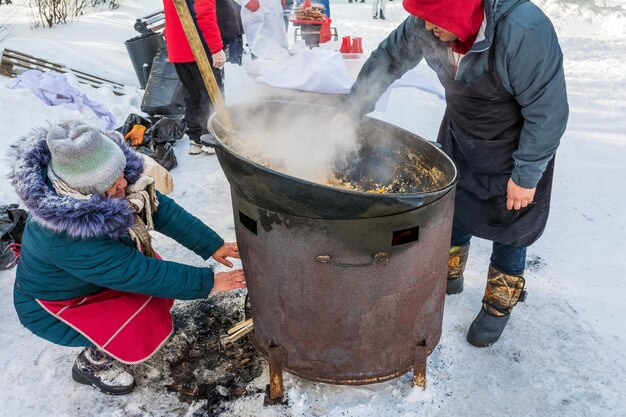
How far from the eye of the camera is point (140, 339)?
2332 millimetres

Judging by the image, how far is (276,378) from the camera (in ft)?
7.59

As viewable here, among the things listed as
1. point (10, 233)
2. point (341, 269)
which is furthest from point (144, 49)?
point (341, 269)

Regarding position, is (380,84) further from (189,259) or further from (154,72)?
(154,72)

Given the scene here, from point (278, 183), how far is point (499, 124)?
1.16m

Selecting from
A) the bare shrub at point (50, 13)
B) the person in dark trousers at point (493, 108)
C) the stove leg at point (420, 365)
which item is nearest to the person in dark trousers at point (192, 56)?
the person in dark trousers at point (493, 108)

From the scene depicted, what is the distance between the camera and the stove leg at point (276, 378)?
7.43 feet

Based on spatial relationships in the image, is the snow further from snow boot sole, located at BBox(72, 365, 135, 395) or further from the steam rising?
the steam rising

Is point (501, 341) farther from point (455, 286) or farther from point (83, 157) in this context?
point (83, 157)

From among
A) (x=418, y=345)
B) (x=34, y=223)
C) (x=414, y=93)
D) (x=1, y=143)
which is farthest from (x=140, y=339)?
(x=414, y=93)

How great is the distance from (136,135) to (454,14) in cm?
414

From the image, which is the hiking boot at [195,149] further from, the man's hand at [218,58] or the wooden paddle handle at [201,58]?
the wooden paddle handle at [201,58]

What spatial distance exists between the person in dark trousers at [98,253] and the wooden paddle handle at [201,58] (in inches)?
18.2

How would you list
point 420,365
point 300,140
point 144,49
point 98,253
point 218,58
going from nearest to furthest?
point 98,253 → point 420,365 → point 300,140 → point 218,58 → point 144,49

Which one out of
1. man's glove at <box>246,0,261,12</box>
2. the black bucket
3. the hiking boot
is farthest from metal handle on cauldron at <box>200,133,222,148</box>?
man's glove at <box>246,0,261,12</box>
